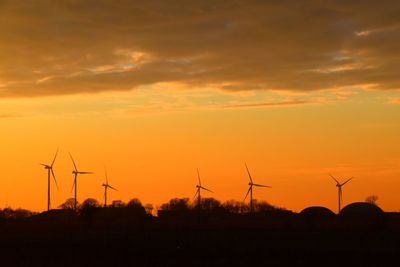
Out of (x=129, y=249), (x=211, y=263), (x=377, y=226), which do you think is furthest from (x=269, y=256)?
(x=377, y=226)

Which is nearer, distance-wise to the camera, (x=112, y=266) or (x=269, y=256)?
(x=112, y=266)

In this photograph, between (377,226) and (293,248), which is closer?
(293,248)

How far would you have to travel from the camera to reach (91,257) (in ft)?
207

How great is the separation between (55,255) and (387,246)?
3802cm

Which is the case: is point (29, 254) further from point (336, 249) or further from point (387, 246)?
point (387, 246)

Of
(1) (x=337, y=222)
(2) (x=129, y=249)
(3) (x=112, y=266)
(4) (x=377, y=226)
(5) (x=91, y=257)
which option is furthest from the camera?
(1) (x=337, y=222)

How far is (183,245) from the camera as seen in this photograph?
3127 inches

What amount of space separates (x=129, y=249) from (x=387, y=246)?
97.5ft

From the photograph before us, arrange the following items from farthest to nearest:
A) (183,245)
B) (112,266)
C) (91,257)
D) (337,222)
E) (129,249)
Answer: (337,222), (183,245), (129,249), (91,257), (112,266)

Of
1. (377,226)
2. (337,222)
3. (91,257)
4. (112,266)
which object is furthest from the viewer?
(337,222)

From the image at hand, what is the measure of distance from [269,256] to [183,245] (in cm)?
1653

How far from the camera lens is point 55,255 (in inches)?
2591

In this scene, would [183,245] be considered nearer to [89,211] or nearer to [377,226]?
[377,226]

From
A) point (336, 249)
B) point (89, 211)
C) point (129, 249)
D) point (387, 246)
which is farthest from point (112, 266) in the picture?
point (89, 211)
